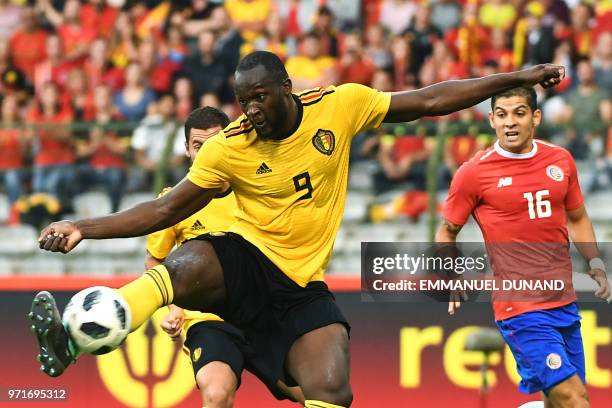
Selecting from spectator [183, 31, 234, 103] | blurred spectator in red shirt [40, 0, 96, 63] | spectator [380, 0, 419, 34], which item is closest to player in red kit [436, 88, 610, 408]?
spectator [183, 31, 234, 103]

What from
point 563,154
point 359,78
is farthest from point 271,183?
point 359,78

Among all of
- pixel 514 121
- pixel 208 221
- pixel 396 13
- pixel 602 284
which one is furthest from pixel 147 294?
pixel 396 13

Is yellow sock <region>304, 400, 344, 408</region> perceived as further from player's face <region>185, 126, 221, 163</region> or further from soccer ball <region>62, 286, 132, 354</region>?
player's face <region>185, 126, 221, 163</region>

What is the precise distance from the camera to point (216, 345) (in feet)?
25.0

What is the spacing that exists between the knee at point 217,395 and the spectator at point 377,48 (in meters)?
6.19

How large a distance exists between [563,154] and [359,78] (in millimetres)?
5308

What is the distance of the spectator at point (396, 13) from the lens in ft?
44.9

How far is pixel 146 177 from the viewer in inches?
440

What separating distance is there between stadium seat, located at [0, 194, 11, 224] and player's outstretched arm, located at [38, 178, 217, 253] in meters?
5.37

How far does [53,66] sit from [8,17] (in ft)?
4.83

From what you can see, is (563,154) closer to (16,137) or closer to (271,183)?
(271,183)

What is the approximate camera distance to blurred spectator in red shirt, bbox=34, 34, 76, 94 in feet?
45.4

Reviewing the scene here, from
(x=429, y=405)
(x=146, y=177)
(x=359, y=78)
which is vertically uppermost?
(x=359, y=78)

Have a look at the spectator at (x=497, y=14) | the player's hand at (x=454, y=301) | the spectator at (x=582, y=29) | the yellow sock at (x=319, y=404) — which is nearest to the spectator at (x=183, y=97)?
the spectator at (x=497, y=14)
